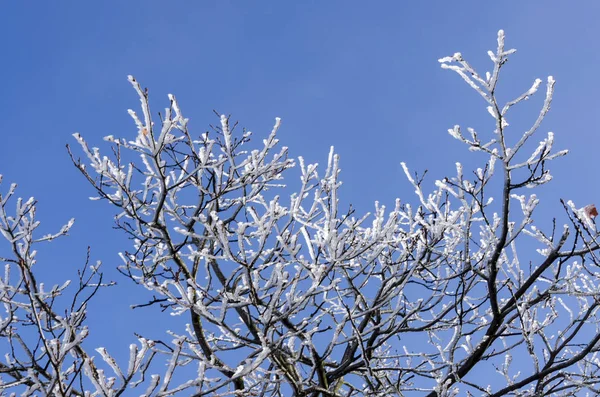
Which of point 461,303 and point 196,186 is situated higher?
point 196,186

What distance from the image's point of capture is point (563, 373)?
490cm

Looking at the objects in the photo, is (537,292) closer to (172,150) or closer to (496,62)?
(496,62)

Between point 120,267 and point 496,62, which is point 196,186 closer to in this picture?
point 120,267

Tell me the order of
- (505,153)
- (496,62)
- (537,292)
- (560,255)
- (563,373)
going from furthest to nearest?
(537,292) → (563,373) → (560,255) → (505,153) → (496,62)

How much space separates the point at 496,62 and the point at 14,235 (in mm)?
4462

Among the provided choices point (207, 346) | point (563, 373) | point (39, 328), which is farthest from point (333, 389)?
point (39, 328)

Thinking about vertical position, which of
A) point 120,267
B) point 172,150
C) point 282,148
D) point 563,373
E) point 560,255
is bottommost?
point 563,373

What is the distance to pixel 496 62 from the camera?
376 centimetres

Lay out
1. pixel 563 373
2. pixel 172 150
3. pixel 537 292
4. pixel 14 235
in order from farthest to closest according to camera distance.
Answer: pixel 172 150, pixel 537 292, pixel 14 235, pixel 563 373

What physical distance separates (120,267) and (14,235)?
106cm

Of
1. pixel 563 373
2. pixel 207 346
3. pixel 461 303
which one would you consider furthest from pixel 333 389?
pixel 563 373

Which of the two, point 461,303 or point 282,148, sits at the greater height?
point 282,148

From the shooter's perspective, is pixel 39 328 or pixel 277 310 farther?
pixel 277 310

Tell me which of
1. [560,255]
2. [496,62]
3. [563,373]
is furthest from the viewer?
[563,373]
